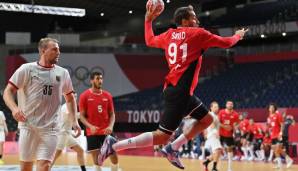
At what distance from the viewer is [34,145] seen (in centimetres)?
639

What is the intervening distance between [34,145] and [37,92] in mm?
663

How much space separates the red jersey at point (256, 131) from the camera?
2170 centimetres

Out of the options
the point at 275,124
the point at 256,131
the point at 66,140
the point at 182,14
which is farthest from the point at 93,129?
the point at 256,131

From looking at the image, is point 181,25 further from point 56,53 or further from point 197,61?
point 56,53

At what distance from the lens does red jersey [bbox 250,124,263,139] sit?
21.7 meters

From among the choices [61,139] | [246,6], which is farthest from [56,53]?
[246,6]

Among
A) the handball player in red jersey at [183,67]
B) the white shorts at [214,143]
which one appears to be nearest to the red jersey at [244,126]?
the white shorts at [214,143]

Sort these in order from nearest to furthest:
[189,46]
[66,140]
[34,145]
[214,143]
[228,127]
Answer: [34,145], [189,46], [66,140], [214,143], [228,127]

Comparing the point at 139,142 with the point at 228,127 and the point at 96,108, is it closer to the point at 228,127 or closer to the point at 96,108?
the point at 96,108

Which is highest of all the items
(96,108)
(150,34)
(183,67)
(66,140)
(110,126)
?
(150,34)

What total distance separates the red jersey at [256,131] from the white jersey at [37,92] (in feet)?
53.6

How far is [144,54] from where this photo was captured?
3112 centimetres

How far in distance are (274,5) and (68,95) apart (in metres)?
25.4

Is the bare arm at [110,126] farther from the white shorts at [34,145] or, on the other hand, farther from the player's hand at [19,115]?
the player's hand at [19,115]
